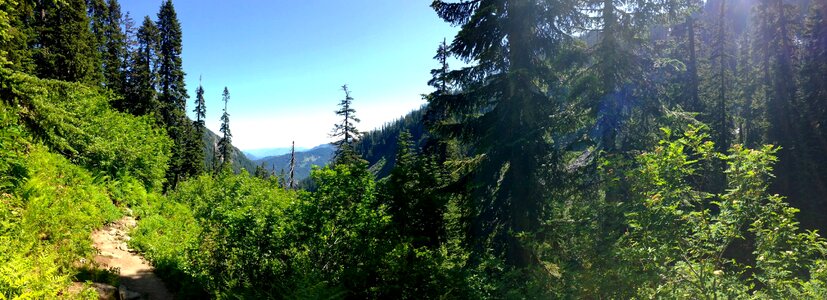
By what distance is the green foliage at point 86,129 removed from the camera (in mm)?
7113

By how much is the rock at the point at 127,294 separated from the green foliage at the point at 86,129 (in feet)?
13.6

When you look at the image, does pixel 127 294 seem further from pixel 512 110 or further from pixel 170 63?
pixel 170 63

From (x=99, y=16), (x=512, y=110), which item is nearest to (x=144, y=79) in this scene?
(x=99, y=16)

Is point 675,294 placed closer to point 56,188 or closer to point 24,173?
point 24,173

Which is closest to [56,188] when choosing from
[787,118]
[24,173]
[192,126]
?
[24,173]

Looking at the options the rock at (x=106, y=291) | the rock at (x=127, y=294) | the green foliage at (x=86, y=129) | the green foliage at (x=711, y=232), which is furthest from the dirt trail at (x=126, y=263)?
the green foliage at (x=711, y=232)

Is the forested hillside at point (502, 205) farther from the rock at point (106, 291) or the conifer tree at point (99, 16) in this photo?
the conifer tree at point (99, 16)

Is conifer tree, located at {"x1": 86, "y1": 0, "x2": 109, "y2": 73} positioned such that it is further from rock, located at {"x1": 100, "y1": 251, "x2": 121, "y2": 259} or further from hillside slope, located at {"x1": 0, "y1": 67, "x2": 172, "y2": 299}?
rock, located at {"x1": 100, "y1": 251, "x2": 121, "y2": 259}

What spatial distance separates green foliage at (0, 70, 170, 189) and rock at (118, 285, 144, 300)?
414cm

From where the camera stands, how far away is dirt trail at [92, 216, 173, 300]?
10.6 meters

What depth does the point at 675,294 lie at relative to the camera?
5043 millimetres

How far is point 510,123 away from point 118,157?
1936 centimetres

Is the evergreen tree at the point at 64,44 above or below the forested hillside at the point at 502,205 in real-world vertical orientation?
above

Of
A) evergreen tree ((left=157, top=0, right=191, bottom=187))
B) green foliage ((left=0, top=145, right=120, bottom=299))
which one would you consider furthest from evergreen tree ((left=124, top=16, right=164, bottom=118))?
green foliage ((left=0, top=145, right=120, bottom=299))
